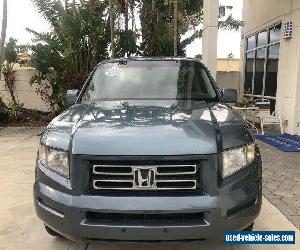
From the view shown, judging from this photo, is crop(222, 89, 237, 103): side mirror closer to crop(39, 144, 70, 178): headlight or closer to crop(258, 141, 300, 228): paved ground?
crop(258, 141, 300, 228): paved ground

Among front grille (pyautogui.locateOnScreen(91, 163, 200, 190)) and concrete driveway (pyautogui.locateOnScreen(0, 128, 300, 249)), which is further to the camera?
concrete driveway (pyautogui.locateOnScreen(0, 128, 300, 249))

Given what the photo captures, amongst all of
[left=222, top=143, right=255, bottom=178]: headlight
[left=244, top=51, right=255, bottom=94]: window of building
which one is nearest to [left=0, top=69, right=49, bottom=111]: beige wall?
[left=244, top=51, right=255, bottom=94]: window of building

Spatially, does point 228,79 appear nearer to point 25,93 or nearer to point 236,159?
point 25,93

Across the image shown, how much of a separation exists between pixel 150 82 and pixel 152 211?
6.51 ft

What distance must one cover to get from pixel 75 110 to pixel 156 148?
4.35 feet

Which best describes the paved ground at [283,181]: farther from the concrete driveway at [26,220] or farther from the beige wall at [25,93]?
the beige wall at [25,93]

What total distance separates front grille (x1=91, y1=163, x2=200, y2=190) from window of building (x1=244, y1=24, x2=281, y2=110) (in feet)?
29.9

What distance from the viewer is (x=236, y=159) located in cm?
280

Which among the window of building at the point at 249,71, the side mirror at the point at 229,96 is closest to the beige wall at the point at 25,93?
the window of building at the point at 249,71

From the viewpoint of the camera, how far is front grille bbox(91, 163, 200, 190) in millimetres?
2609

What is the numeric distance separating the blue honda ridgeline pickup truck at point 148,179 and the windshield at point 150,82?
3.27ft

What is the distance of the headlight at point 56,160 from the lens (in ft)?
9.05

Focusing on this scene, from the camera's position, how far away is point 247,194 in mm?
2738

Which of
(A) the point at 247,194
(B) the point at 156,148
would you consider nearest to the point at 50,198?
(B) the point at 156,148
